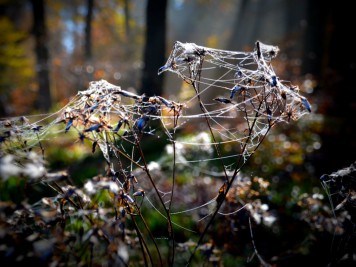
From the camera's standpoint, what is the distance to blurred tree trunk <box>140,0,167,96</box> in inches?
289

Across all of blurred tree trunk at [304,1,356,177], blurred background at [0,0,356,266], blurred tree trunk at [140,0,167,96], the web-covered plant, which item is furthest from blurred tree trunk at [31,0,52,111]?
the web-covered plant

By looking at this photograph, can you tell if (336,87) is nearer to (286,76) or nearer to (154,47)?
(286,76)

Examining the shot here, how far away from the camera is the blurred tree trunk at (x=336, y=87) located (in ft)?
17.8

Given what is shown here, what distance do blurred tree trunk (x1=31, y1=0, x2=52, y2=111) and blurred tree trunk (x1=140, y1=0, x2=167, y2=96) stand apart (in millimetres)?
5548

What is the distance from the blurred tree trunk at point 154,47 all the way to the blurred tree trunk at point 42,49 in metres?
5.55

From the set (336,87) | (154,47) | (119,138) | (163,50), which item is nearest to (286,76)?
(336,87)

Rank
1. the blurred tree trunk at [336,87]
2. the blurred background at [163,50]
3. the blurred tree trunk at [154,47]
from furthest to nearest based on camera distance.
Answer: the blurred tree trunk at [154,47] < the blurred background at [163,50] < the blurred tree trunk at [336,87]

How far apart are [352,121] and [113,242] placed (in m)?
5.99

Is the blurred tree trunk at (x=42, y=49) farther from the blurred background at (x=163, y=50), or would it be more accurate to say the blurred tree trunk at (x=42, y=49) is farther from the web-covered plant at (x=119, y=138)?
the web-covered plant at (x=119, y=138)

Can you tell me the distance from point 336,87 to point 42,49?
10.0 meters

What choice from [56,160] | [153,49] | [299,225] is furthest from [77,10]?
[299,225]

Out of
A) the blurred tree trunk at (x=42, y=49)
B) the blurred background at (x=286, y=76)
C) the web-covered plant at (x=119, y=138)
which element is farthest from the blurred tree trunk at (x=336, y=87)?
the blurred tree trunk at (x=42, y=49)

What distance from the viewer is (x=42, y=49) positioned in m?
11.3

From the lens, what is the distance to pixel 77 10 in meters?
24.4
